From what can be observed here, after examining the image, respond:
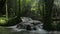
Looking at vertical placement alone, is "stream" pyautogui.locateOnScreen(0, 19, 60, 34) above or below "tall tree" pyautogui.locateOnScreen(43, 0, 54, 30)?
below

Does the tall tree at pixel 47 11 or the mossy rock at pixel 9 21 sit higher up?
the tall tree at pixel 47 11

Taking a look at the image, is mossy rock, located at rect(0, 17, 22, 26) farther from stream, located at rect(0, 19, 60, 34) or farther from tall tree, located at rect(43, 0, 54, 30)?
tall tree, located at rect(43, 0, 54, 30)

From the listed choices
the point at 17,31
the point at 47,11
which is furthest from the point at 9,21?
the point at 47,11

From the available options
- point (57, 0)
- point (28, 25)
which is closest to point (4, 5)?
point (28, 25)

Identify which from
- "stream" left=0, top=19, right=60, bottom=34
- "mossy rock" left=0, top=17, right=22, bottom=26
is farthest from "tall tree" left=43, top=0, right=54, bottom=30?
"mossy rock" left=0, top=17, right=22, bottom=26

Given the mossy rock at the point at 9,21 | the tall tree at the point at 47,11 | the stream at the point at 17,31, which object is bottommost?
the stream at the point at 17,31

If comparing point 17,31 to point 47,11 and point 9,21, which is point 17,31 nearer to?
point 9,21

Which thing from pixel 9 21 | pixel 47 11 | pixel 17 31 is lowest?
pixel 17 31

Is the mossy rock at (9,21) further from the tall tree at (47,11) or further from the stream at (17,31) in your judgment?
the tall tree at (47,11)

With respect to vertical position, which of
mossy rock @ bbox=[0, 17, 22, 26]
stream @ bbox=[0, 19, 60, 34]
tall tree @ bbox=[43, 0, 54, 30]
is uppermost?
tall tree @ bbox=[43, 0, 54, 30]

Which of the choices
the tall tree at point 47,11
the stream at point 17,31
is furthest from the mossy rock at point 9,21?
the tall tree at point 47,11

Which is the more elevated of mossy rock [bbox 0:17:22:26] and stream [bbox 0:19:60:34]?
mossy rock [bbox 0:17:22:26]

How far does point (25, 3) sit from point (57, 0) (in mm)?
895

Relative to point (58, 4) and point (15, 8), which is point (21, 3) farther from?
point (58, 4)
